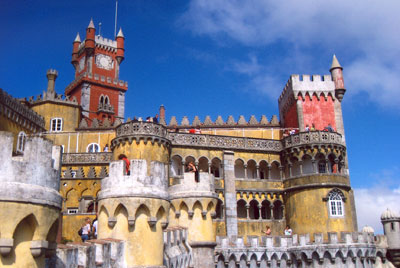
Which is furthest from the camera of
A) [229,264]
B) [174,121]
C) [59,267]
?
[174,121]

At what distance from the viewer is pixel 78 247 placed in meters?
9.84

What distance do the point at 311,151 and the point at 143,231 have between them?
88.8 ft

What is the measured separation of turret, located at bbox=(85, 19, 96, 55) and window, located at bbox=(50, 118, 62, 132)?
17691 mm

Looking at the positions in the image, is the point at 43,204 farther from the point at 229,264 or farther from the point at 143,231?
the point at 229,264

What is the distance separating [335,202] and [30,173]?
A: 31.9 m

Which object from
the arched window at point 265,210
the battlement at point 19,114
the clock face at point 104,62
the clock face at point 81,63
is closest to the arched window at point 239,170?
the arched window at point 265,210

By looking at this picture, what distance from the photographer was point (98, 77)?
60375mm

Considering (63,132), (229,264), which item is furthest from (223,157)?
(63,132)

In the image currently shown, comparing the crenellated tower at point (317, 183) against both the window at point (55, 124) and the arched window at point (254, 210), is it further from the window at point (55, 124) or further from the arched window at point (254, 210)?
the window at point (55, 124)

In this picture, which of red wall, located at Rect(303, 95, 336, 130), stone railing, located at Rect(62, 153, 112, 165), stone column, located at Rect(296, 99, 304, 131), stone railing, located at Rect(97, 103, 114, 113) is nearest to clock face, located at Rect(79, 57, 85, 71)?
stone railing, located at Rect(97, 103, 114, 113)

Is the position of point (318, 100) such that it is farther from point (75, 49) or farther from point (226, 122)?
point (75, 49)

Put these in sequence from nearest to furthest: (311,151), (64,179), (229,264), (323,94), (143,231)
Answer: (143,231), (229,264), (64,179), (311,151), (323,94)

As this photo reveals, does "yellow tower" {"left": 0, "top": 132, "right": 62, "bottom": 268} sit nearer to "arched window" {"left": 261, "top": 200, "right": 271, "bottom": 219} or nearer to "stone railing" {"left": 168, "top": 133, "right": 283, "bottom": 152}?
"stone railing" {"left": 168, "top": 133, "right": 283, "bottom": 152}

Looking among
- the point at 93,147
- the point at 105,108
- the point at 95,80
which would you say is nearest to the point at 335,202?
the point at 93,147
